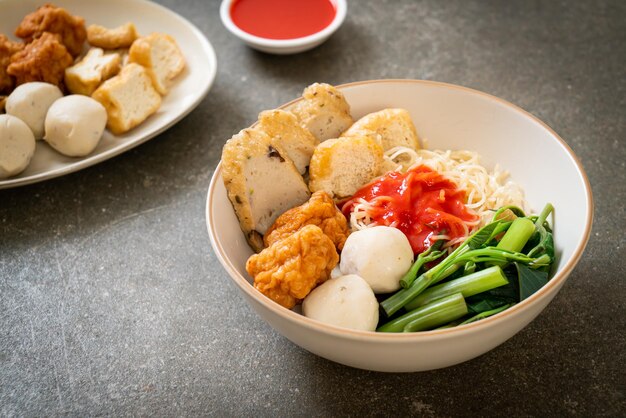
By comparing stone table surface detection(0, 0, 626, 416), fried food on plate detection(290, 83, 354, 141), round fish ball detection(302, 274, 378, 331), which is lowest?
stone table surface detection(0, 0, 626, 416)

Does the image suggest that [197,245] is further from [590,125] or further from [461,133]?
[590,125]

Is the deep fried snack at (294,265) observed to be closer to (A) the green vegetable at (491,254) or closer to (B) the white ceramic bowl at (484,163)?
(B) the white ceramic bowl at (484,163)

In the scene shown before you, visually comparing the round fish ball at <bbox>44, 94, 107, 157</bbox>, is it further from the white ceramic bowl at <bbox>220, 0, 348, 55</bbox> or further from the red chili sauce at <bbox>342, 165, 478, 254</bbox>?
the red chili sauce at <bbox>342, 165, 478, 254</bbox>

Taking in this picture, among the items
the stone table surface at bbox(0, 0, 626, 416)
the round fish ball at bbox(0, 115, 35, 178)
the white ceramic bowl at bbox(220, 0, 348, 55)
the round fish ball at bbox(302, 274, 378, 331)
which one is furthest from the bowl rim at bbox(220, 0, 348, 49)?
the round fish ball at bbox(302, 274, 378, 331)

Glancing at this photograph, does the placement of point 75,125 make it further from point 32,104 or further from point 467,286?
point 467,286

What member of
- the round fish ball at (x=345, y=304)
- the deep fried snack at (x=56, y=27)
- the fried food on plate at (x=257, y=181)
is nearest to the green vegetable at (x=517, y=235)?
the round fish ball at (x=345, y=304)

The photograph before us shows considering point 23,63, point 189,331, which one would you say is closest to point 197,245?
point 189,331
